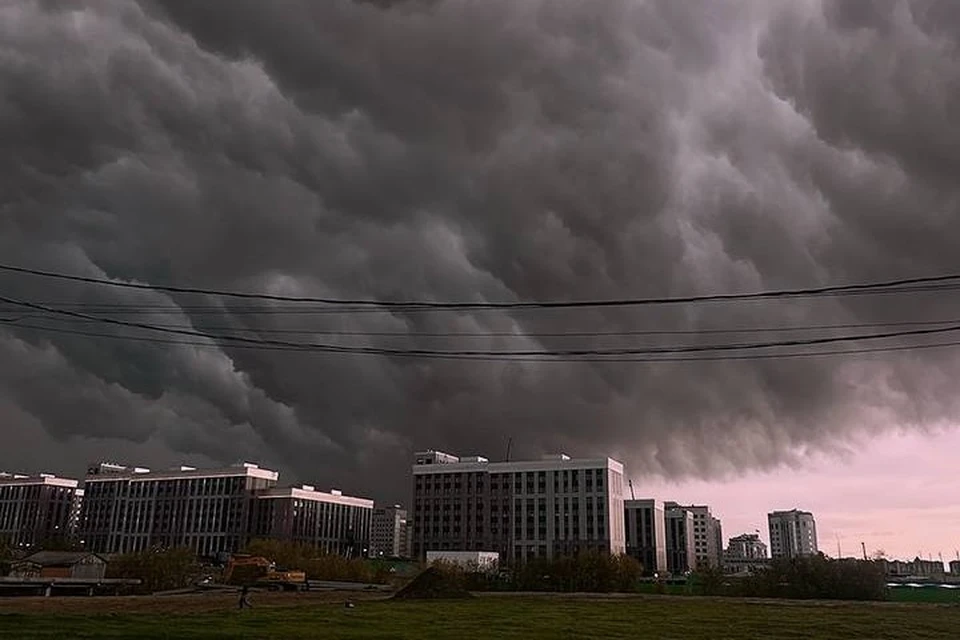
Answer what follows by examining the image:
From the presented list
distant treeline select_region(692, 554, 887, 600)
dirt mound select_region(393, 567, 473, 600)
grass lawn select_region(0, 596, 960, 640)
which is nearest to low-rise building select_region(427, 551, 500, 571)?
distant treeline select_region(692, 554, 887, 600)

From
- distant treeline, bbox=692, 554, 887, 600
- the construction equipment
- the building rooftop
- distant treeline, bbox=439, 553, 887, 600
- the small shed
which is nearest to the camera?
the construction equipment

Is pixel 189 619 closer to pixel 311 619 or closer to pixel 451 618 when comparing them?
pixel 311 619

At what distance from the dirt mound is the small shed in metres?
44.0

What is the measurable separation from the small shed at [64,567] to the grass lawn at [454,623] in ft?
157

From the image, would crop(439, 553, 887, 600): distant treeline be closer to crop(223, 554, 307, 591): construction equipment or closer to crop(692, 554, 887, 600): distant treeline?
crop(692, 554, 887, 600): distant treeline

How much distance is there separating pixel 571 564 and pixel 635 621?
74.5 m

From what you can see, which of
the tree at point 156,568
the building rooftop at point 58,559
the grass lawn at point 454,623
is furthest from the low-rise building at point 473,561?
the grass lawn at point 454,623

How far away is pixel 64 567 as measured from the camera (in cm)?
10594

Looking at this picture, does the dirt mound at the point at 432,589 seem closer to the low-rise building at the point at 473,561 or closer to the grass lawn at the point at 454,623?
the grass lawn at the point at 454,623

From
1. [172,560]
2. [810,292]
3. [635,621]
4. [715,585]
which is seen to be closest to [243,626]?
[635,621]

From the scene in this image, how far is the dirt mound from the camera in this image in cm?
8119

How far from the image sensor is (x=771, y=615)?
58.1 metres

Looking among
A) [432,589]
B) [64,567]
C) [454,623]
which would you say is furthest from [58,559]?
[454,623]

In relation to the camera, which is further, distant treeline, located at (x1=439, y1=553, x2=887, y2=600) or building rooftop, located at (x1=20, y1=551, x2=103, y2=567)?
building rooftop, located at (x1=20, y1=551, x2=103, y2=567)
